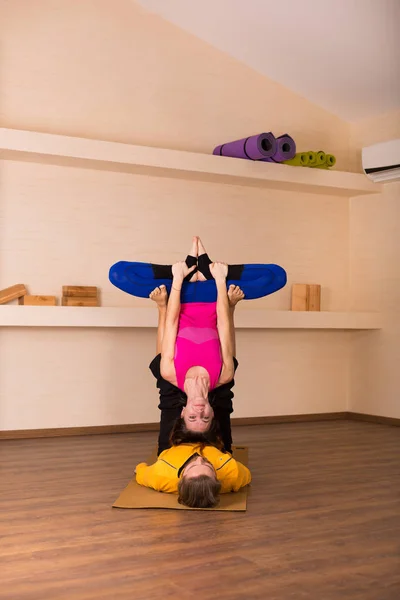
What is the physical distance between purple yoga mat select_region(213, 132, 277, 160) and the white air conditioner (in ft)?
3.09

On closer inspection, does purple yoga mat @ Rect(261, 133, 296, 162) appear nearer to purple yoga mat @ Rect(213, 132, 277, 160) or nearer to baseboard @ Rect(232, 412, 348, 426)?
purple yoga mat @ Rect(213, 132, 277, 160)

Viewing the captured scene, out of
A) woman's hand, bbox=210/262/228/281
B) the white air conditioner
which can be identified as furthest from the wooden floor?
the white air conditioner

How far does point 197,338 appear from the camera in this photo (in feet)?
14.3

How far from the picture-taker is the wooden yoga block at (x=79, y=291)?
568 cm

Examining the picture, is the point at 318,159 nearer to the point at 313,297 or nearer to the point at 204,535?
the point at 313,297

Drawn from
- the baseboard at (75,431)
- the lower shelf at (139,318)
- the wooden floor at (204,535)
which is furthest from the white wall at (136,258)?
the wooden floor at (204,535)

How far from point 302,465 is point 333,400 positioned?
2386 mm

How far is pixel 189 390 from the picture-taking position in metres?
4.08

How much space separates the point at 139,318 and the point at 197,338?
1.45 m

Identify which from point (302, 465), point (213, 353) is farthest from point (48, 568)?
point (302, 465)

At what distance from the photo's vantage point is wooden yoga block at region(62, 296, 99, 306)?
5.67 m

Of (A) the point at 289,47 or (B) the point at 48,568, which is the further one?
(A) the point at 289,47

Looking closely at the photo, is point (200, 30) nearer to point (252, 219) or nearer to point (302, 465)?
point (252, 219)

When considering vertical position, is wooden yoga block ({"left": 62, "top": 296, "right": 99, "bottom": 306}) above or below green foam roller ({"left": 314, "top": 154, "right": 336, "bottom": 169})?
below
